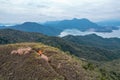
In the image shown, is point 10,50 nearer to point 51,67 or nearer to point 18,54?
point 18,54

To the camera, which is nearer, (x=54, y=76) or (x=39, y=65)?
(x=54, y=76)

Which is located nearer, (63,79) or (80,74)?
(63,79)

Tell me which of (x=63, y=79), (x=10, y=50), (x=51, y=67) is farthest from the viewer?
(x=10, y=50)

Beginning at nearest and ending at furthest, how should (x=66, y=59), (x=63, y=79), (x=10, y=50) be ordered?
(x=63, y=79) → (x=66, y=59) → (x=10, y=50)

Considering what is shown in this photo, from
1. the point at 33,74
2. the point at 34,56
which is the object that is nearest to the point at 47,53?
the point at 34,56

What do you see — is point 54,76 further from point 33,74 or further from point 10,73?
point 10,73

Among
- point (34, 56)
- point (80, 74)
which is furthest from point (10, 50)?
point (80, 74)

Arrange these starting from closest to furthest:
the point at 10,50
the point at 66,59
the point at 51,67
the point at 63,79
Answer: the point at 63,79 → the point at 51,67 → the point at 66,59 → the point at 10,50

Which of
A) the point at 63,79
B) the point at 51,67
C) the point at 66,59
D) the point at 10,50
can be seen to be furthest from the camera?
the point at 10,50

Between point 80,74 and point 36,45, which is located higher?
point 36,45
